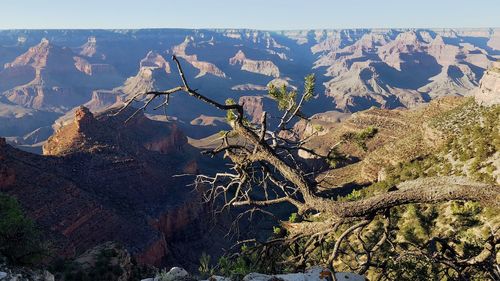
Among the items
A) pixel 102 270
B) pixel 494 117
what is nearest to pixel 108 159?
pixel 102 270

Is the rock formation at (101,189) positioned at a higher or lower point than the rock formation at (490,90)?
lower

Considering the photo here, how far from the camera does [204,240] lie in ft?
204

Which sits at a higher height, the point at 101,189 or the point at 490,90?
the point at 490,90

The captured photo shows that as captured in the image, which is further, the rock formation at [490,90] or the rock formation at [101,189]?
the rock formation at [490,90]

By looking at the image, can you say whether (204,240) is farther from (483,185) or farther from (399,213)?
(483,185)

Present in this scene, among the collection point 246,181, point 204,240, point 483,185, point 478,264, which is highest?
point 483,185

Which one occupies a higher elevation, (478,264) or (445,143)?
(478,264)

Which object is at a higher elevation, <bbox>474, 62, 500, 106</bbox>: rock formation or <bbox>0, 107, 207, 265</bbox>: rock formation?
<bbox>474, 62, 500, 106</bbox>: rock formation

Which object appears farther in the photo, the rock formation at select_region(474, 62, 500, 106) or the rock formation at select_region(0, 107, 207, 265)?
the rock formation at select_region(474, 62, 500, 106)

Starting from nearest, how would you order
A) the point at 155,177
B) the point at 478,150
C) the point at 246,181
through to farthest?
1. the point at 246,181
2. the point at 478,150
3. the point at 155,177

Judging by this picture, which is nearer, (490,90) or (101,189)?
(490,90)

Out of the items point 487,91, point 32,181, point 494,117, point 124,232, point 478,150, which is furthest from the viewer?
point 487,91

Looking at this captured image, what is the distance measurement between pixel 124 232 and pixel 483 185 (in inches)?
1855

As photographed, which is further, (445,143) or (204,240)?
(204,240)
